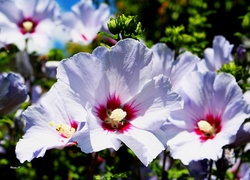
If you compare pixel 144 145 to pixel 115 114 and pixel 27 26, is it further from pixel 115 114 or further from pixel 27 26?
pixel 27 26

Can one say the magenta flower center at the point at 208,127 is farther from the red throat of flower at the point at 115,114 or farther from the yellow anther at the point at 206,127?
the red throat of flower at the point at 115,114

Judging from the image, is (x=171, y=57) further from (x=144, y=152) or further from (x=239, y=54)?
(x=144, y=152)

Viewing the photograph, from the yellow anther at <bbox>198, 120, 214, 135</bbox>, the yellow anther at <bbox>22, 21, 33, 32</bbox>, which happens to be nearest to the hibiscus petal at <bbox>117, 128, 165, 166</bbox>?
the yellow anther at <bbox>198, 120, 214, 135</bbox>

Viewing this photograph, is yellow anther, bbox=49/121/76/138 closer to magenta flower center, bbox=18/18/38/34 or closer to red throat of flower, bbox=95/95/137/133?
red throat of flower, bbox=95/95/137/133

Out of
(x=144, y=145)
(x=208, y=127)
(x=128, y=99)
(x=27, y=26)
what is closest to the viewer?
(x=144, y=145)

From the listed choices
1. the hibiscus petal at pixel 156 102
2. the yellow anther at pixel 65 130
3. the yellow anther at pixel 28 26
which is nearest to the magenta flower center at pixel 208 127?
the hibiscus petal at pixel 156 102

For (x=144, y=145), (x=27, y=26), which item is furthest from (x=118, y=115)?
(x=27, y=26)

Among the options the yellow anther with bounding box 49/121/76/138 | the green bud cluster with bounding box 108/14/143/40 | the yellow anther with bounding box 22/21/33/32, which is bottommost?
the yellow anther with bounding box 49/121/76/138
